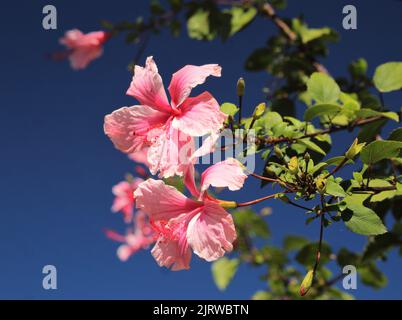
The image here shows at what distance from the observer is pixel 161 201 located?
0.86m

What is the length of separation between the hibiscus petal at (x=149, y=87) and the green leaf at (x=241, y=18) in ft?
2.92

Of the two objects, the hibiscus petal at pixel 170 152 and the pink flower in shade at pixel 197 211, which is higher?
the hibiscus petal at pixel 170 152

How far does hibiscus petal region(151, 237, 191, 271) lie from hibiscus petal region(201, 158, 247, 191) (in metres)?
0.13

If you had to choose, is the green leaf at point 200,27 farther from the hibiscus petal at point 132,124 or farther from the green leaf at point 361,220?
the green leaf at point 361,220

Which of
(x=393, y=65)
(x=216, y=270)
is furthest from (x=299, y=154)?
(x=216, y=270)

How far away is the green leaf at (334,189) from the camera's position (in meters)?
0.83

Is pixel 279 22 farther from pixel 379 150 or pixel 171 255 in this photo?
pixel 171 255

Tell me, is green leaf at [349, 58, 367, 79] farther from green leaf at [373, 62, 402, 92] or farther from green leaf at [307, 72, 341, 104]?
green leaf at [307, 72, 341, 104]

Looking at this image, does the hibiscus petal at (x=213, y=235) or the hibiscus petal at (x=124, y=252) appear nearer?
the hibiscus petal at (x=213, y=235)

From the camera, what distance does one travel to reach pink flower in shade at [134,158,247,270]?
2.75 feet

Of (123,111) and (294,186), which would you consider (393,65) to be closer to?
(294,186)

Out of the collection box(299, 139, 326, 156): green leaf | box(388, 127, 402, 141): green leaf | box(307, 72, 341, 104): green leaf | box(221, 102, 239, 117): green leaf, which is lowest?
box(299, 139, 326, 156): green leaf

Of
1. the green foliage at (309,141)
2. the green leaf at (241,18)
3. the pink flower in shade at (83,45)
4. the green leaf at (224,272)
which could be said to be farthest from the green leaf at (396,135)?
the green leaf at (224,272)

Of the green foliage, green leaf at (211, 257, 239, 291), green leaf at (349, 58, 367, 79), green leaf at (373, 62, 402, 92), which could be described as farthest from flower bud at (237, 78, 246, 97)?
green leaf at (211, 257, 239, 291)
